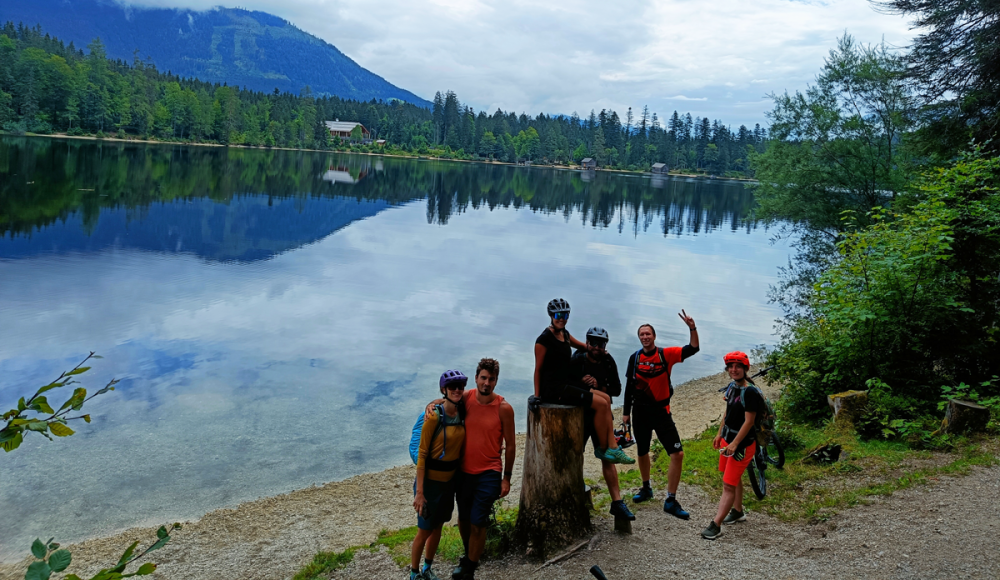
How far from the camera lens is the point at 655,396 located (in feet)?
25.8

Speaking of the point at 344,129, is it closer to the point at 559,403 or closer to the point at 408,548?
the point at 408,548

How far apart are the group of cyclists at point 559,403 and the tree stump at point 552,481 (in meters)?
0.20

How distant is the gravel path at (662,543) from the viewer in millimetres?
6699

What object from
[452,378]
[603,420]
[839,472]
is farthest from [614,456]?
[839,472]

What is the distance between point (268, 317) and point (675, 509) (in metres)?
18.1

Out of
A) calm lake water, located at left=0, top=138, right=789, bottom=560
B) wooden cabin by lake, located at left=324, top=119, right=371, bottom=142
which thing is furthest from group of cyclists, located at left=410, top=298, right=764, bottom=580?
wooden cabin by lake, located at left=324, top=119, right=371, bottom=142

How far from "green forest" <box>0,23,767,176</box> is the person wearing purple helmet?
7905 centimetres

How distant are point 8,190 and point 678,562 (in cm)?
5312

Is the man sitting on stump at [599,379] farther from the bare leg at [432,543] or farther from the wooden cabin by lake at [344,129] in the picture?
the wooden cabin by lake at [344,129]

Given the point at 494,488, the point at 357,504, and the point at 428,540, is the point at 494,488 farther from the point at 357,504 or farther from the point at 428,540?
the point at 357,504

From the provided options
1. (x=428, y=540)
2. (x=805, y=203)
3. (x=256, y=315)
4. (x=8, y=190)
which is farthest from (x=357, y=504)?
(x=8, y=190)

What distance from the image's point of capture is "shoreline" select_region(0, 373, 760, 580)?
8.76 meters

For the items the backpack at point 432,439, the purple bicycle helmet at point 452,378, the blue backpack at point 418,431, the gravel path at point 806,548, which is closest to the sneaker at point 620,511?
the gravel path at point 806,548

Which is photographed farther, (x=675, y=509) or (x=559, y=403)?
(x=675, y=509)
